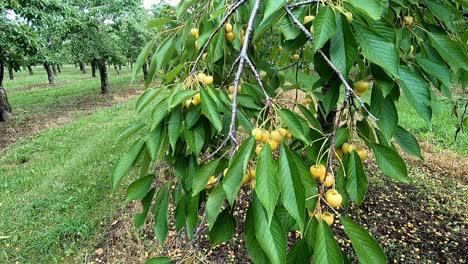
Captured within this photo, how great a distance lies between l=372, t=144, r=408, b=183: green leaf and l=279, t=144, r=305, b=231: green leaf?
258 millimetres

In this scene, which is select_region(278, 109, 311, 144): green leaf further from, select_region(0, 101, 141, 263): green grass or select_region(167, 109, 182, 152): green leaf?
select_region(0, 101, 141, 263): green grass

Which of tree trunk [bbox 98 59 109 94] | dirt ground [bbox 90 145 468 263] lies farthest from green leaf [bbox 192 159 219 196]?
tree trunk [bbox 98 59 109 94]

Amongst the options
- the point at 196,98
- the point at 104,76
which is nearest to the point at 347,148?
the point at 196,98

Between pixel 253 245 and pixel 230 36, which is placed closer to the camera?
pixel 253 245

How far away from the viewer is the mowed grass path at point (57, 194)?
3348mm

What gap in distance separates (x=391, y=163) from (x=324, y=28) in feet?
1.18

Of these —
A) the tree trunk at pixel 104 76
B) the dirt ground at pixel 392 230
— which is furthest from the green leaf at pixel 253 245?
the tree trunk at pixel 104 76

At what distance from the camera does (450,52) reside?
3.46 feet

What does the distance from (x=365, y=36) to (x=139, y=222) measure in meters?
0.89

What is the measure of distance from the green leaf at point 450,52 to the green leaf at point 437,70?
0.09ft

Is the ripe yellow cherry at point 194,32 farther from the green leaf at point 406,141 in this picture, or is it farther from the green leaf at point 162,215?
the green leaf at point 406,141

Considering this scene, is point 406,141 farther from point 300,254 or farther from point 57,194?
point 57,194

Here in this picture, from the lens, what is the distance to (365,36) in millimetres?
826

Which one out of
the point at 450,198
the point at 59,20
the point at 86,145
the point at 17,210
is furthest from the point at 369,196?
the point at 59,20
